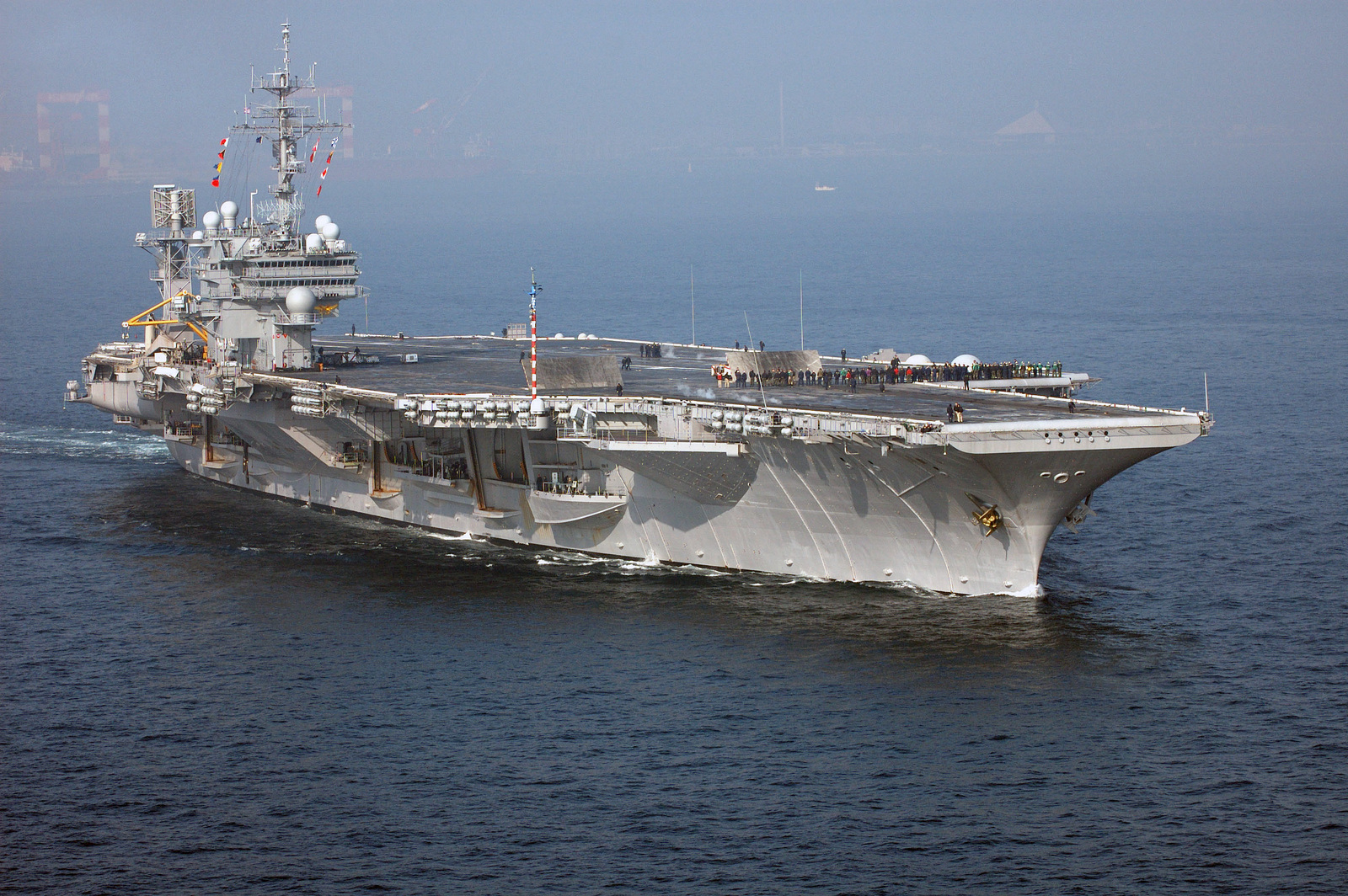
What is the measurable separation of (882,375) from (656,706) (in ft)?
45.4

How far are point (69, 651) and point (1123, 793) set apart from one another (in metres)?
18.4

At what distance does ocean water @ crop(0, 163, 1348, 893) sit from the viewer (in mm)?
20141

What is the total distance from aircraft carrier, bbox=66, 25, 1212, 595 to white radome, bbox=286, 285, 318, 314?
0.05 metres

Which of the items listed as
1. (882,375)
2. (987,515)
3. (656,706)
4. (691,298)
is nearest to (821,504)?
(987,515)

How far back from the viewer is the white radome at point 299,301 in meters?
40.5

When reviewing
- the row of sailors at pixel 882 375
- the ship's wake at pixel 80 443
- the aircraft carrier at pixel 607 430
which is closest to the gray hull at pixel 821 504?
the aircraft carrier at pixel 607 430

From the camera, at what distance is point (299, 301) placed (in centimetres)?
4047

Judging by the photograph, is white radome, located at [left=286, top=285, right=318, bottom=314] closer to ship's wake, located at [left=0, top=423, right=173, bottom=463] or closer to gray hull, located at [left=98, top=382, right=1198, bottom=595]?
gray hull, located at [left=98, top=382, right=1198, bottom=595]

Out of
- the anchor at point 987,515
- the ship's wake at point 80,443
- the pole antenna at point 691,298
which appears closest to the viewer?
the anchor at point 987,515

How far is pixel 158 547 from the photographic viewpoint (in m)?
36.5

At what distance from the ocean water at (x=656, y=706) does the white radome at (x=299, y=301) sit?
205 inches

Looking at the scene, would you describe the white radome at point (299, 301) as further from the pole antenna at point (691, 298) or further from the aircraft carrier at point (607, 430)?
the pole antenna at point (691, 298)

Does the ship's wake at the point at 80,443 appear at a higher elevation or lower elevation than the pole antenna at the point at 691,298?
lower

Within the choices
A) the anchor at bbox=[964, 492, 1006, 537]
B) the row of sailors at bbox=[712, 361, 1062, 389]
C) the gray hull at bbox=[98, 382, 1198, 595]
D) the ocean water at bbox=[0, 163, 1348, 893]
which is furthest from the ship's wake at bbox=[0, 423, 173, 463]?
the anchor at bbox=[964, 492, 1006, 537]
